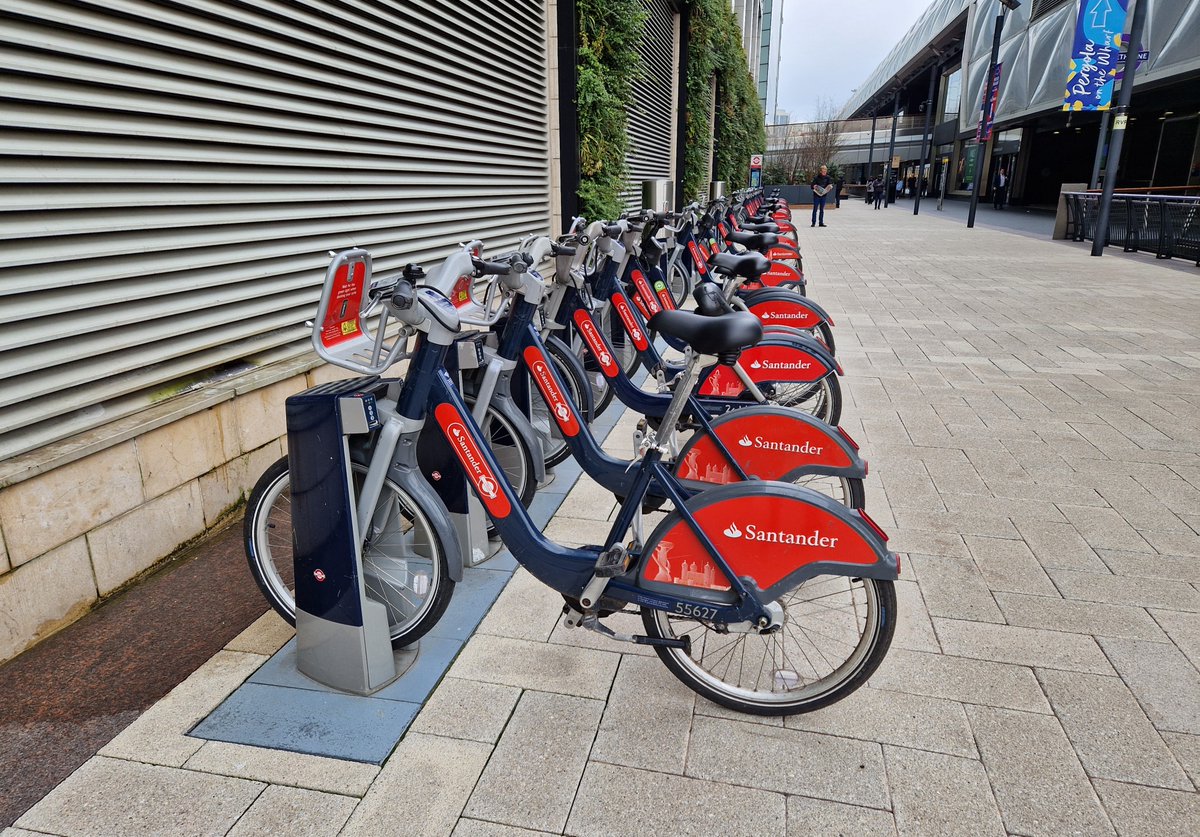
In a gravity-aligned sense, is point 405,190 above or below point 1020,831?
above

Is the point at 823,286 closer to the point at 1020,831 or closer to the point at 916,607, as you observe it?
the point at 916,607

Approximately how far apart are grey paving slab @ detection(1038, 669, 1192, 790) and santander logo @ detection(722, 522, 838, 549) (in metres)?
0.94

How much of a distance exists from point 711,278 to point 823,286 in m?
5.08

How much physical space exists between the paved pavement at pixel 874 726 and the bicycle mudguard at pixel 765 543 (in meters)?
0.47

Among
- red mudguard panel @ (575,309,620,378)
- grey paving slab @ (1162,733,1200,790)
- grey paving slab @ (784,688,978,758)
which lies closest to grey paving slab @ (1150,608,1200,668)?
grey paving slab @ (1162,733,1200,790)

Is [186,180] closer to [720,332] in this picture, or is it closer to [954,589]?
[720,332]

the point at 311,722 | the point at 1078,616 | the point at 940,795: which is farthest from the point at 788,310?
the point at 311,722

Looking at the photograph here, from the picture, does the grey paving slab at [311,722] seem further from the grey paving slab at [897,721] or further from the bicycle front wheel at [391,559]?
the grey paving slab at [897,721]

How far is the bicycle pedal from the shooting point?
7.34 ft

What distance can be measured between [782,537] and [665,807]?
76cm

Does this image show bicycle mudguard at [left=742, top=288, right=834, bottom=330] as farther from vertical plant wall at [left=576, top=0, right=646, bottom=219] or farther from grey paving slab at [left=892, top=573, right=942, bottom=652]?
vertical plant wall at [left=576, top=0, right=646, bottom=219]

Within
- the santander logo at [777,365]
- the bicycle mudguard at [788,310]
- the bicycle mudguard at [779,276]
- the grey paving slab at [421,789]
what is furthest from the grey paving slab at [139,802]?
the bicycle mudguard at [779,276]

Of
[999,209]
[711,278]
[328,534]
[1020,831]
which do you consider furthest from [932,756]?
[999,209]

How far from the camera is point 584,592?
229 cm
